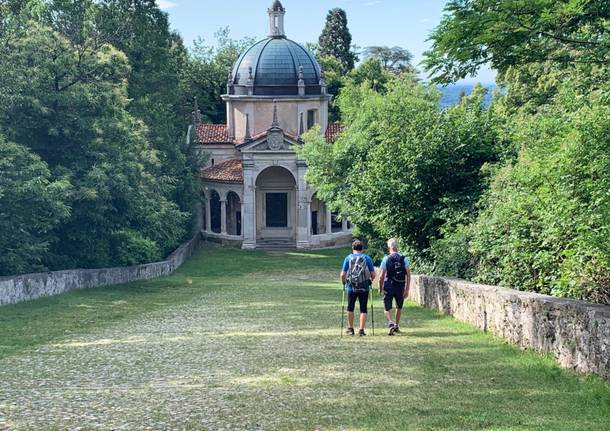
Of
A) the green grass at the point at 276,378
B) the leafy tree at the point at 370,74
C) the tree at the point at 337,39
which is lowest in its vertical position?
the green grass at the point at 276,378

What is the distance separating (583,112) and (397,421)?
10.8 m

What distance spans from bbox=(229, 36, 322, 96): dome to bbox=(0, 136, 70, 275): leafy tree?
3478 centimetres

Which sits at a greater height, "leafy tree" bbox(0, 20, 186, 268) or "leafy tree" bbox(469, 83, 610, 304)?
"leafy tree" bbox(0, 20, 186, 268)

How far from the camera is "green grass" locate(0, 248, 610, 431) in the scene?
348 inches

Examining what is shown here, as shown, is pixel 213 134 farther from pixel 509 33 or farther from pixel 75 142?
pixel 509 33

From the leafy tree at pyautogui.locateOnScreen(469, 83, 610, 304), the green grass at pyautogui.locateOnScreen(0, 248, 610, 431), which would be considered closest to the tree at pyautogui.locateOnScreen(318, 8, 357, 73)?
the leafy tree at pyautogui.locateOnScreen(469, 83, 610, 304)

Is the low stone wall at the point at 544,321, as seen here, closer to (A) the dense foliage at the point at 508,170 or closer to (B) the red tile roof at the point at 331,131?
(A) the dense foliage at the point at 508,170

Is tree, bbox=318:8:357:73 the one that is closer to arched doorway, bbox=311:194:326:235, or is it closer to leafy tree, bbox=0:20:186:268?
arched doorway, bbox=311:194:326:235

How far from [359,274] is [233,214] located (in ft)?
159

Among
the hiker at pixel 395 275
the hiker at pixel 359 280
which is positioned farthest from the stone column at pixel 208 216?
the hiker at pixel 359 280

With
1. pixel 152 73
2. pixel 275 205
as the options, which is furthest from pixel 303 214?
pixel 152 73

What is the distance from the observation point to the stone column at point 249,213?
5988cm

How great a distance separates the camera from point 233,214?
63.0m

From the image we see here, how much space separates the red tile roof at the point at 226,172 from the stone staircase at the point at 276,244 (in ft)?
14.5
